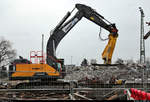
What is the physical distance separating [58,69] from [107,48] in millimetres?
3826

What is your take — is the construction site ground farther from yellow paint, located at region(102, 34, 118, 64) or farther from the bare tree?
the bare tree

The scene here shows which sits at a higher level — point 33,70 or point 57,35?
point 57,35

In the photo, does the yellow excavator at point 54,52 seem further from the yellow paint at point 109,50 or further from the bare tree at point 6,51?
the bare tree at point 6,51

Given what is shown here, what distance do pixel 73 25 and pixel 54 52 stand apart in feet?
8.65

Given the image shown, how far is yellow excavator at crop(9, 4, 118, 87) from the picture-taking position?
39.2 feet

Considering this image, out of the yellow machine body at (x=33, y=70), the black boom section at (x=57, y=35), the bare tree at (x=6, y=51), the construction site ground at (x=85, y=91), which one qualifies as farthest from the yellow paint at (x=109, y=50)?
the bare tree at (x=6, y=51)

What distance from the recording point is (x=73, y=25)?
50.0 feet

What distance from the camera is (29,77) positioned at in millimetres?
12031

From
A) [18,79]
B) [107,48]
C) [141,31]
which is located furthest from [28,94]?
[141,31]

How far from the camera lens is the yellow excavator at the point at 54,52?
11945 mm

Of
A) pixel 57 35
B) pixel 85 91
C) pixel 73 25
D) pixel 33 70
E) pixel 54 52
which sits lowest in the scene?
pixel 85 91

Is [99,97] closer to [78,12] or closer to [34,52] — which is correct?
[34,52]

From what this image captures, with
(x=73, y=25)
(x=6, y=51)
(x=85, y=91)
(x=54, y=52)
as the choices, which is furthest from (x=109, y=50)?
(x=6, y=51)

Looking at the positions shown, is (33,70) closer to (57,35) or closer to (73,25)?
(57,35)
